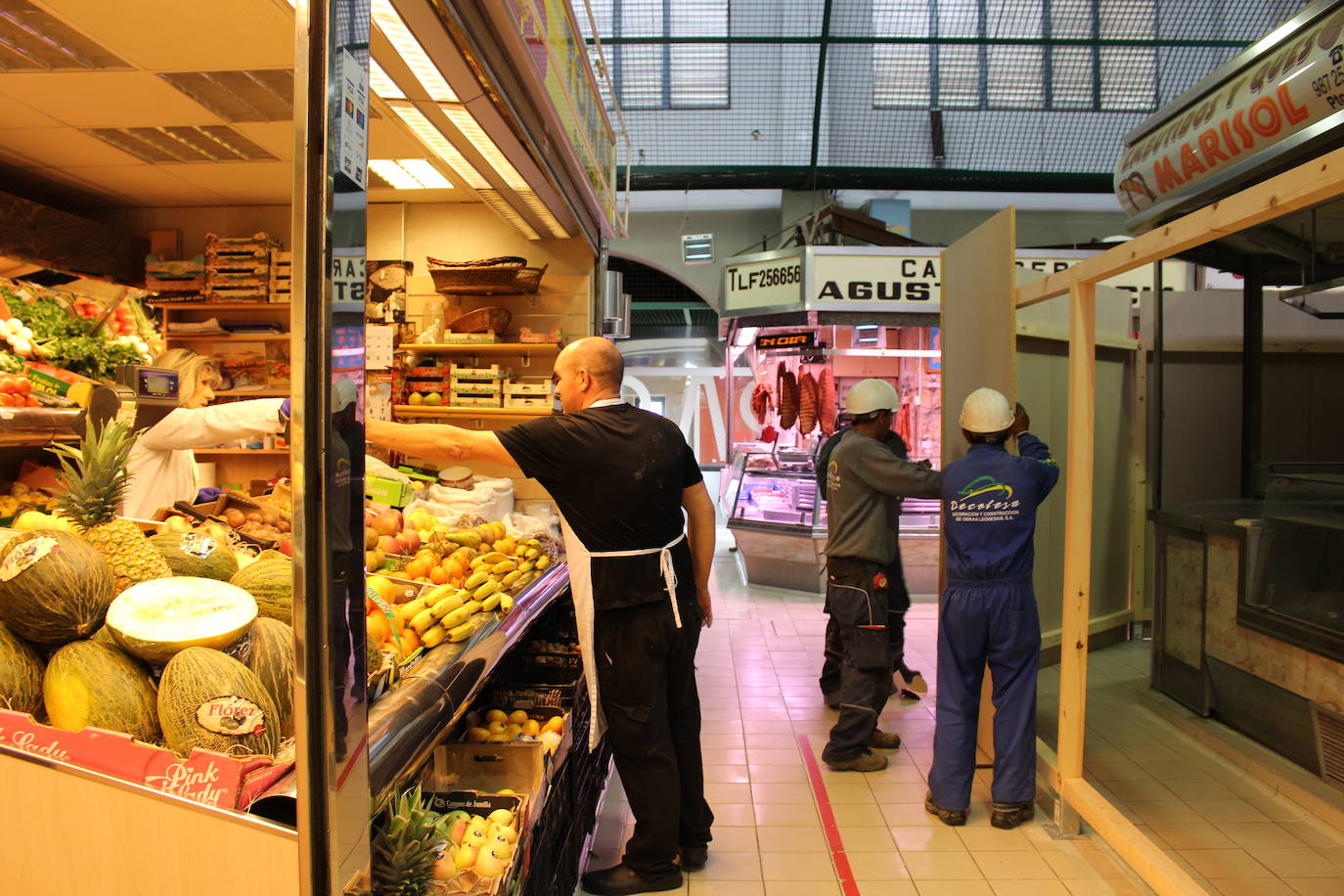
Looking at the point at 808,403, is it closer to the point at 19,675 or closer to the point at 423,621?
the point at 423,621

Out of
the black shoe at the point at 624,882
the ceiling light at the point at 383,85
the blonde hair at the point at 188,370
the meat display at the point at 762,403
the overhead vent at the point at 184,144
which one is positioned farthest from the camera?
the meat display at the point at 762,403

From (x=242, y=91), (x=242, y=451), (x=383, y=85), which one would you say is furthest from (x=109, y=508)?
(x=242, y=451)

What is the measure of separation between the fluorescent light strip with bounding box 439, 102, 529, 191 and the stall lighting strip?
0.86m

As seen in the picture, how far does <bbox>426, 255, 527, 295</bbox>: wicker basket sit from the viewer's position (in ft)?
19.0

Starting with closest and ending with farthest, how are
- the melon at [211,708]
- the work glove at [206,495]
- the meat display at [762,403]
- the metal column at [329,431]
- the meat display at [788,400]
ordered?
1. the metal column at [329,431]
2. the melon at [211,708]
3. the work glove at [206,495]
4. the meat display at [788,400]
5. the meat display at [762,403]

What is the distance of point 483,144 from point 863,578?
2744 millimetres

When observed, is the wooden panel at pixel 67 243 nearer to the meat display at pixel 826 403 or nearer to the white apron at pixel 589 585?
the white apron at pixel 589 585

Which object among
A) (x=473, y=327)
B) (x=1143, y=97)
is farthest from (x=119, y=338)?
(x=1143, y=97)

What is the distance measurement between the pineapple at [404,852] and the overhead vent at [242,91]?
11.0ft

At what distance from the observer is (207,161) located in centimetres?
511

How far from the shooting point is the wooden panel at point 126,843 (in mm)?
1404

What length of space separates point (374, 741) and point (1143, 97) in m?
11.5

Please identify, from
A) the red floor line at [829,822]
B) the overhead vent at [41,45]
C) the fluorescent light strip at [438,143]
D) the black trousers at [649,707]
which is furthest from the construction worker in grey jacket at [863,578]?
the overhead vent at [41,45]

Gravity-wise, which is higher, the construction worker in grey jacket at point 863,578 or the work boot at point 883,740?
the construction worker in grey jacket at point 863,578
